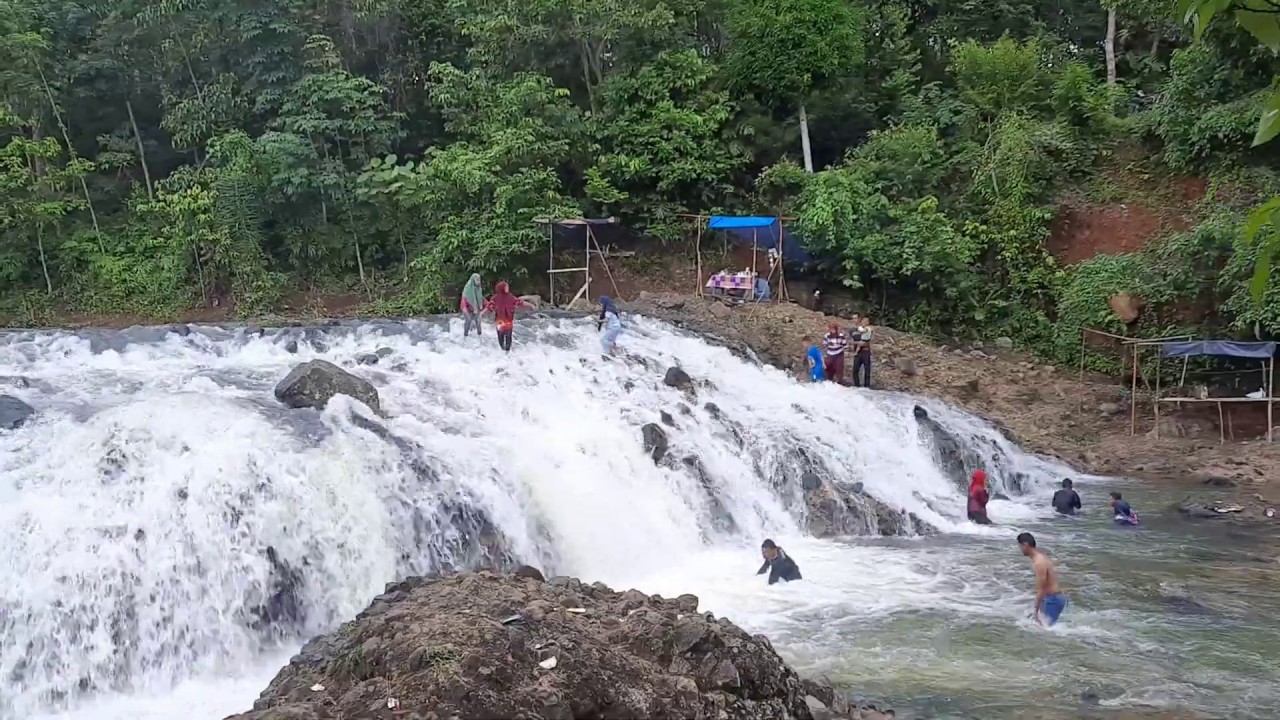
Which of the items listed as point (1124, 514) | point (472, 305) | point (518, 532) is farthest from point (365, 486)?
point (1124, 514)

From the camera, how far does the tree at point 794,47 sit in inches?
930

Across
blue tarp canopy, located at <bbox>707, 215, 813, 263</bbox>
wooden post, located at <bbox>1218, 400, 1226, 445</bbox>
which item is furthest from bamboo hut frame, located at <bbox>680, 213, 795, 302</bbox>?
wooden post, located at <bbox>1218, 400, 1226, 445</bbox>

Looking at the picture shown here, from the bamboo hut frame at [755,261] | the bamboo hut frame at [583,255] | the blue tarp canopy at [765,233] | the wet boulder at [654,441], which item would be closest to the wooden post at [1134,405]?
the bamboo hut frame at [755,261]

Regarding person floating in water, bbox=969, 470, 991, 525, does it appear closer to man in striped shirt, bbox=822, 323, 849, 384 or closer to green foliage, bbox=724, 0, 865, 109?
man in striped shirt, bbox=822, 323, 849, 384

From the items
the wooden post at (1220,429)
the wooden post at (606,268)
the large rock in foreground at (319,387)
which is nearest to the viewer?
the large rock in foreground at (319,387)

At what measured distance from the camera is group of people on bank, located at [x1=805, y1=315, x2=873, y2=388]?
53.2 feet

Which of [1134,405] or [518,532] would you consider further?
[1134,405]

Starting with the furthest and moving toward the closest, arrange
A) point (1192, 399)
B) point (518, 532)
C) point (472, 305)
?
point (1192, 399), point (472, 305), point (518, 532)

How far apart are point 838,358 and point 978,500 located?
14.8ft

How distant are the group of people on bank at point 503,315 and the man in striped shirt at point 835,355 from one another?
3.53 meters

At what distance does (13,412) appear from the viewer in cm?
938

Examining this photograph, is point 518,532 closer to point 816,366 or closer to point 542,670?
point 542,670

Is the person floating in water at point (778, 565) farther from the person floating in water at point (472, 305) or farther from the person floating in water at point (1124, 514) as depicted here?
the person floating in water at point (472, 305)

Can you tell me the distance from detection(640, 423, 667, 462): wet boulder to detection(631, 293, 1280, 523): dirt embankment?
491 centimetres
